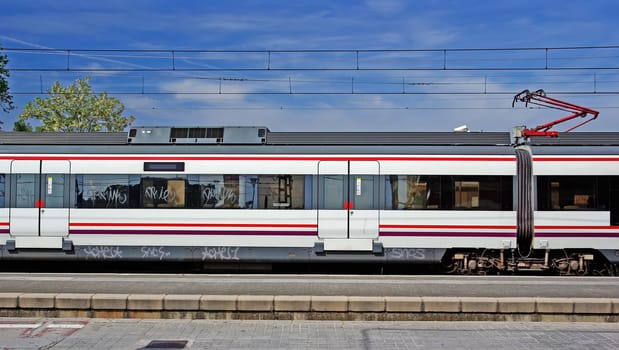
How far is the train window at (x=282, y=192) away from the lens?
13750 mm

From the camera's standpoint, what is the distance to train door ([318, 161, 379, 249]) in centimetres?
1365

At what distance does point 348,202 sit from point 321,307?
515 centimetres

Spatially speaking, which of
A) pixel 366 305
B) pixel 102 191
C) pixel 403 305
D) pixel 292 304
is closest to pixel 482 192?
pixel 403 305

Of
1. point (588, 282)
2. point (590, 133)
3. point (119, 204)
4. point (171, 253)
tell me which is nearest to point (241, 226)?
point (171, 253)

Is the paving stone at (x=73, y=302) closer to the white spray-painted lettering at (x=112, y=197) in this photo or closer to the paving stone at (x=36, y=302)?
the paving stone at (x=36, y=302)

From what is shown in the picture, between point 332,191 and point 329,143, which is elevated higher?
point 329,143

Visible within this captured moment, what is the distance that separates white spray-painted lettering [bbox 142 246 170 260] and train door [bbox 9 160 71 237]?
1883 millimetres

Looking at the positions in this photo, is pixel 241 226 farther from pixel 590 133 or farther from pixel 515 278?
pixel 590 133

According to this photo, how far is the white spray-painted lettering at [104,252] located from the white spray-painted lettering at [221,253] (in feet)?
6.57

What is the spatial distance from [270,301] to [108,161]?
706 centimetres

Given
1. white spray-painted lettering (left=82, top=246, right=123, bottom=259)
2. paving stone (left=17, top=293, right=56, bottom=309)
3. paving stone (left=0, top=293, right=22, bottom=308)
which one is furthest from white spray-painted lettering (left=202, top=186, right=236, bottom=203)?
paving stone (left=0, top=293, right=22, bottom=308)

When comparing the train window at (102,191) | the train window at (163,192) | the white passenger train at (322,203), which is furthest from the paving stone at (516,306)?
the train window at (102,191)

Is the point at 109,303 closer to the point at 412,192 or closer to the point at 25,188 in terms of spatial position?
the point at 25,188

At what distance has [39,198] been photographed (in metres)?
14.0
